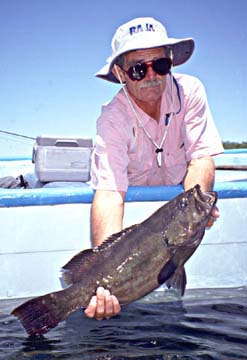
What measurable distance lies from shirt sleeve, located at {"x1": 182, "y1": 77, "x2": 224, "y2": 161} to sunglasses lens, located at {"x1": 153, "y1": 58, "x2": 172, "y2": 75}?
0.41 m

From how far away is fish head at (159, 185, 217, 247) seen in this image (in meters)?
3.59

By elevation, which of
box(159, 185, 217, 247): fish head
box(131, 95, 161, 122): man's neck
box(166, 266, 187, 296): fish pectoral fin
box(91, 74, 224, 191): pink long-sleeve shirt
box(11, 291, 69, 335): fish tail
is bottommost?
box(11, 291, 69, 335): fish tail

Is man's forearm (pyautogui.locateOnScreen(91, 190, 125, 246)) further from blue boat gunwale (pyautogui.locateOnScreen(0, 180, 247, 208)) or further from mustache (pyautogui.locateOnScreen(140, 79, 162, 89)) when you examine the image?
mustache (pyautogui.locateOnScreen(140, 79, 162, 89))

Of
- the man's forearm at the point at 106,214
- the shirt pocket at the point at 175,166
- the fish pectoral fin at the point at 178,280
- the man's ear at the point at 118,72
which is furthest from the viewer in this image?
the shirt pocket at the point at 175,166

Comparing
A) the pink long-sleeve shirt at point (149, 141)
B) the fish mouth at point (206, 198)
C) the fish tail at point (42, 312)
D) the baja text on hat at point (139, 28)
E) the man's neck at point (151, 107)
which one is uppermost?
the baja text on hat at point (139, 28)

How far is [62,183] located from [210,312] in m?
1.93

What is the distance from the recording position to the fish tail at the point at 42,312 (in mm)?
3561

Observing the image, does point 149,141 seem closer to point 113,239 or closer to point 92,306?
point 113,239

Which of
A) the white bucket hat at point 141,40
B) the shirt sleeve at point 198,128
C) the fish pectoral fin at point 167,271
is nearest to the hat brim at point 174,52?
the white bucket hat at point 141,40

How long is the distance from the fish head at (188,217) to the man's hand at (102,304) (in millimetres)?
501

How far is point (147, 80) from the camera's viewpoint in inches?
171

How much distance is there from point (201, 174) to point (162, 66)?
91cm

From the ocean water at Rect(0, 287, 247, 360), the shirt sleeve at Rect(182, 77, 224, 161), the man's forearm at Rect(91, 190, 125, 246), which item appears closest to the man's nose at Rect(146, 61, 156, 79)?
the shirt sleeve at Rect(182, 77, 224, 161)

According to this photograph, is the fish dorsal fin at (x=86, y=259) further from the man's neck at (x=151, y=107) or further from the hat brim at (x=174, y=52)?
the hat brim at (x=174, y=52)
